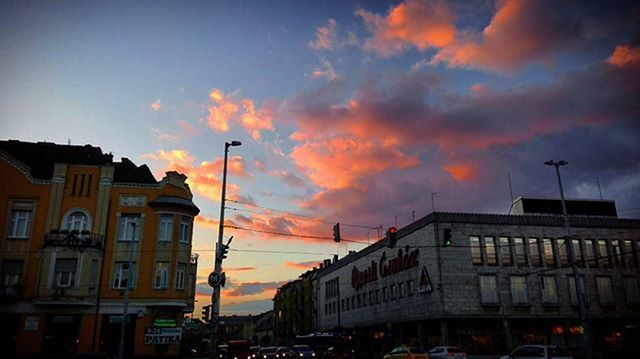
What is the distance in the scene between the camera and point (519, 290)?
41.8 meters

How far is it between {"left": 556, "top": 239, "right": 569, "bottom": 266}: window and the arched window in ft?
136

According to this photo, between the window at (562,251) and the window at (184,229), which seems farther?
the window at (562,251)

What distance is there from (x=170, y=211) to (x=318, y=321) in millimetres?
51433

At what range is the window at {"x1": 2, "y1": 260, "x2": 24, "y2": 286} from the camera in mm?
35344

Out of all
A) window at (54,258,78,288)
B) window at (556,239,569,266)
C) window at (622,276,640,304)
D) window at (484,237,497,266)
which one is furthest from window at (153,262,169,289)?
window at (622,276,640,304)

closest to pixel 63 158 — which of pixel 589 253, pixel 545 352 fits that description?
pixel 545 352

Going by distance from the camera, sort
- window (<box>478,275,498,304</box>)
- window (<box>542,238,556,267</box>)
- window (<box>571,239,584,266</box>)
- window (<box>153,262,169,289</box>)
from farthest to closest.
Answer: window (<box>571,239,584,266</box>)
window (<box>542,238,556,267</box>)
window (<box>478,275,498,304</box>)
window (<box>153,262,169,289</box>)

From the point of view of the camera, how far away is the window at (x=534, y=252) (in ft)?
141

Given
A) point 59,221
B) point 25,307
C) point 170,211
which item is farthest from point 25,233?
point 170,211

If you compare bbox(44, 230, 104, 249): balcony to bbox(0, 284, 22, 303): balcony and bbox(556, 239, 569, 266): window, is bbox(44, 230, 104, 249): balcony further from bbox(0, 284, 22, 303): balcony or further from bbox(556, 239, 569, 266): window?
bbox(556, 239, 569, 266): window

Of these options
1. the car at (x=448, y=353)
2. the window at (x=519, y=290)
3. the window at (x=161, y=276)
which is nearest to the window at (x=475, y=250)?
the window at (x=519, y=290)

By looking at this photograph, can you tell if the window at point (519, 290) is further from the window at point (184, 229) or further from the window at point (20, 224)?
the window at point (20, 224)

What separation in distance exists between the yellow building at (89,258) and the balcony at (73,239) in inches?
3.0

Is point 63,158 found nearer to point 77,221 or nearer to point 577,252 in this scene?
point 77,221
